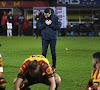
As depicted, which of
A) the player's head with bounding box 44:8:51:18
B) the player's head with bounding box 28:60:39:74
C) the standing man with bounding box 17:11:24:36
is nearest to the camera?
the player's head with bounding box 28:60:39:74

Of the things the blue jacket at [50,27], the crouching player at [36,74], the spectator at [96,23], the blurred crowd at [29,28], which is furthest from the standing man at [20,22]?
the crouching player at [36,74]

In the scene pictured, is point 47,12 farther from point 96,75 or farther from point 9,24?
point 9,24

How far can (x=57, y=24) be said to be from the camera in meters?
12.0

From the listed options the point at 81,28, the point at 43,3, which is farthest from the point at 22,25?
→ the point at 81,28

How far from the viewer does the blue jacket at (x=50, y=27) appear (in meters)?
12.0

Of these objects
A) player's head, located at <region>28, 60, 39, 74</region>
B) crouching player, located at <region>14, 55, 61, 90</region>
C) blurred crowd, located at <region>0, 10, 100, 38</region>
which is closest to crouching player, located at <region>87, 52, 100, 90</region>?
crouching player, located at <region>14, 55, 61, 90</region>

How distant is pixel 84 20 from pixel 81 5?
5.79 ft

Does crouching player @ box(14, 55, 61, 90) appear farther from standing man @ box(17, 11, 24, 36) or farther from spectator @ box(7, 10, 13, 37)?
standing man @ box(17, 11, 24, 36)

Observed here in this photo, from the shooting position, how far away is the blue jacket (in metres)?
12.0

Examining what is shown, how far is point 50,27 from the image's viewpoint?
1213cm

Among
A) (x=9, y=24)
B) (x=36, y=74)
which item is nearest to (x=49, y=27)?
(x=36, y=74)

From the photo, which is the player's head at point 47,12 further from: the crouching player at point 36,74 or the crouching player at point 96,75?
the crouching player at point 96,75

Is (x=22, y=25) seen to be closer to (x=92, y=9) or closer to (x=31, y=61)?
(x=92, y=9)

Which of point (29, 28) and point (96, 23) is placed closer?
point (29, 28)
